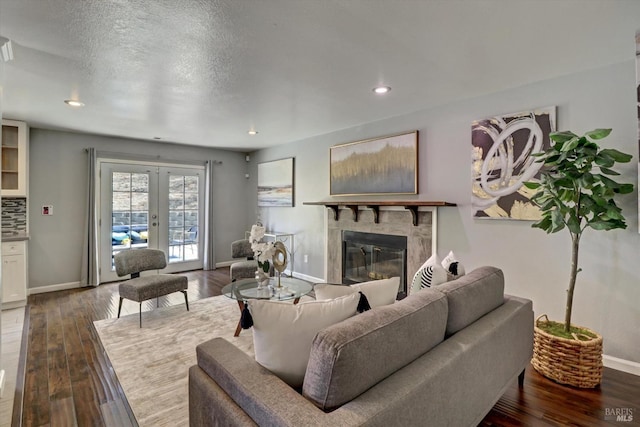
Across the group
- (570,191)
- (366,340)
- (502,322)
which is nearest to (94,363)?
(366,340)

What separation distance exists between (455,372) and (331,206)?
3.48 metres

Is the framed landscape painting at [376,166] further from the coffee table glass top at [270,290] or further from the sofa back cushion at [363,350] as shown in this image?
the sofa back cushion at [363,350]

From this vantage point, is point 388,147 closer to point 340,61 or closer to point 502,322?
point 340,61

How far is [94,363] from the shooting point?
2.69 metres

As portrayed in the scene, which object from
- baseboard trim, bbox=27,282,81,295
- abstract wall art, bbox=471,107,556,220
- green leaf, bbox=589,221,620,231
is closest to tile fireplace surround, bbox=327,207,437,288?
abstract wall art, bbox=471,107,556,220

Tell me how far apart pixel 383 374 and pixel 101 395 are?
2.16m

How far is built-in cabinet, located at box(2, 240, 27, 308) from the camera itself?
401 centimetres

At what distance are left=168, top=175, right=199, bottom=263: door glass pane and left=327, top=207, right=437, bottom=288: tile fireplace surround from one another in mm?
2969

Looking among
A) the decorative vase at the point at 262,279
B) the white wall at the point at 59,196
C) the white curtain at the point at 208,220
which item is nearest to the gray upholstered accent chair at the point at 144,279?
the decorative vase at the point at 262,279

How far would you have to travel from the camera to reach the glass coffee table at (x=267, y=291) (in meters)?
3.05

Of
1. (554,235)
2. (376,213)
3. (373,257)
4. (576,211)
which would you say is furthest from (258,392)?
(373,257)

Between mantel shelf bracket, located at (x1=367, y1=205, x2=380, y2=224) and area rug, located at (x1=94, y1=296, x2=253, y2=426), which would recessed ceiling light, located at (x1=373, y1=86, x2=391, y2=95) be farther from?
area rug, located at (x1=94, y1=296, x2=253, y2=426)

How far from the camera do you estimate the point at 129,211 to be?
18.1 feet

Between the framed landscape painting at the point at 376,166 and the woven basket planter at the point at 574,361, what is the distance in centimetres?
199
